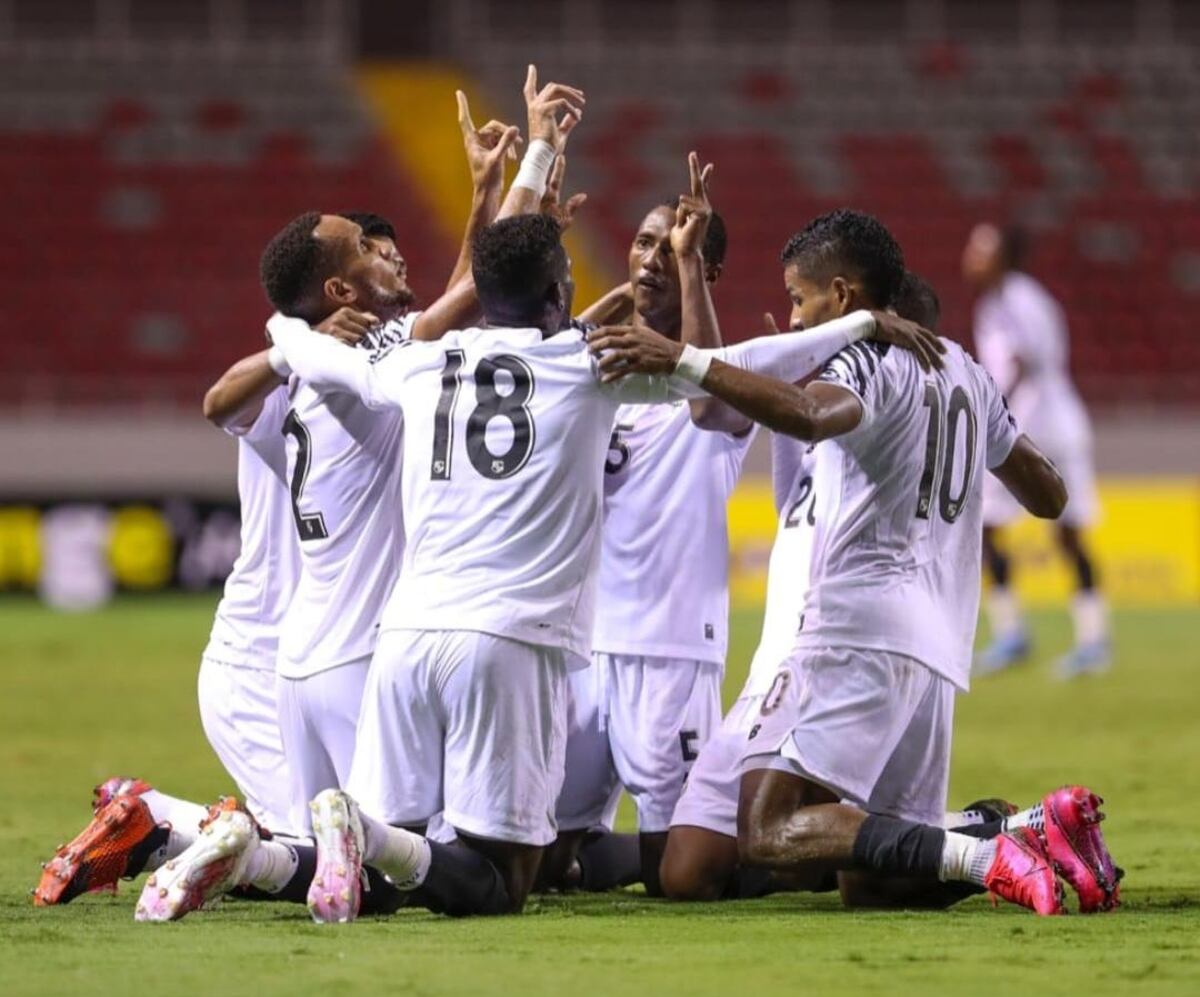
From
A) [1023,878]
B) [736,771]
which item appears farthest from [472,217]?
[1023,878]

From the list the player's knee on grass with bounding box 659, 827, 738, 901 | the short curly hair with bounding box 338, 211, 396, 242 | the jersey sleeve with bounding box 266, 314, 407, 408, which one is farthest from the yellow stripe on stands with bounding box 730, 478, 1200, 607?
the jersey sleeve with bounding box 266, 314, 407, 408

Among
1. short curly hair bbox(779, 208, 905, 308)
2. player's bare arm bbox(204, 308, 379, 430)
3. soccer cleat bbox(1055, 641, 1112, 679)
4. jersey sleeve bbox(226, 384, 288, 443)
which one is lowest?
soccer cleat bbox(1055, 641, 1112, 679)

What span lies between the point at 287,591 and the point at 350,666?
758 millimetres

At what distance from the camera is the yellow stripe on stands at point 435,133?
26.4m

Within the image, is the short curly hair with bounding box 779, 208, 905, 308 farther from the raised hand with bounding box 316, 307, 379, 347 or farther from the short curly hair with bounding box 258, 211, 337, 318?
the short curly hair with bounding box 258, 211, 337, 318

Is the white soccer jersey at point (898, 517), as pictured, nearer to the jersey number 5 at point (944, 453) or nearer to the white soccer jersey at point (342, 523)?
the jersey number 5 at point (944, 453)

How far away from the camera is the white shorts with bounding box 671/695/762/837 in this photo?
6.72 metres

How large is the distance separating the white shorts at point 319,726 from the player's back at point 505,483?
43 centimetres

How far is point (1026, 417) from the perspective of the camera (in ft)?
50.6

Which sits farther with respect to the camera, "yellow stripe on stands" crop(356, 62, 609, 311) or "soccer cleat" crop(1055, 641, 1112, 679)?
"yellow stripe on stands" crop(356, 62, 609, 311)

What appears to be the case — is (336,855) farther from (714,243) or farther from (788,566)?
(714,243)

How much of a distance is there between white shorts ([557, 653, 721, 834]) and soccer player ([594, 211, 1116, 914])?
0.64 meters

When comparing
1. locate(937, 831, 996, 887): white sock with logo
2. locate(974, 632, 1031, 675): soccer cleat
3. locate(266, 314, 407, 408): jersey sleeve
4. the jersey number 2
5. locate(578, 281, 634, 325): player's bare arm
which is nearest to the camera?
locate(937, 831, 996, 887): white sock with logo

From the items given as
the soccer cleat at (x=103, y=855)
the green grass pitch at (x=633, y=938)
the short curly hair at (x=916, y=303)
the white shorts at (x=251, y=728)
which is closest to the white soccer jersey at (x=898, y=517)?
the short curly hair at (x=916, y=303)
